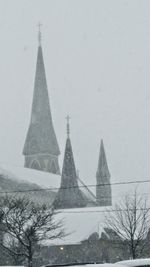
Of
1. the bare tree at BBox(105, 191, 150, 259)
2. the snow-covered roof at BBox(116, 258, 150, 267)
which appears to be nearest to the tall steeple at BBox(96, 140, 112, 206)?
the bare tree at BBox(105, 191, 150, 259)

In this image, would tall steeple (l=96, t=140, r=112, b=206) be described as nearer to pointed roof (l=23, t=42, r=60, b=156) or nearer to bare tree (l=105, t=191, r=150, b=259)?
pointed roof (l=23, t=42, r=60, b=156)

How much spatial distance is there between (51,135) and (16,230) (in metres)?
82.9

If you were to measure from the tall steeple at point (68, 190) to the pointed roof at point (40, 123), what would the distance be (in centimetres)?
2287

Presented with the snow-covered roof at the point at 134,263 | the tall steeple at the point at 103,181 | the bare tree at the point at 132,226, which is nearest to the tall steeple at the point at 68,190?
the tall steeple at the point at 103,181

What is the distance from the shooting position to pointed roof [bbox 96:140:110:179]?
107969 mm

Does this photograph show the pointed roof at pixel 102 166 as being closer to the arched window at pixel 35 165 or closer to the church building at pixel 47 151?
the church building at pixel 47 151

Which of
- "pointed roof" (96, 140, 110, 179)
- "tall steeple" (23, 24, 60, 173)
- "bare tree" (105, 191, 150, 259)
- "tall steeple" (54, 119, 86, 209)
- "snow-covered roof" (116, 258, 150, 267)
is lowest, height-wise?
"snow-covered roof" (116, 258, 150, 267)

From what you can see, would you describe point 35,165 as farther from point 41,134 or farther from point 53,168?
point 41,134

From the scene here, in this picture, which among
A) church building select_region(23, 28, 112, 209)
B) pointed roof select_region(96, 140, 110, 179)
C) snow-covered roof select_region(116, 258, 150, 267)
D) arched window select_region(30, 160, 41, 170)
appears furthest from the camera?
arched window select_region(30, 160, 41, 170)

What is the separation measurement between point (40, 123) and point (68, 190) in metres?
34.7

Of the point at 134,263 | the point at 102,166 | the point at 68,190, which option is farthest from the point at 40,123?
the point at 134,263

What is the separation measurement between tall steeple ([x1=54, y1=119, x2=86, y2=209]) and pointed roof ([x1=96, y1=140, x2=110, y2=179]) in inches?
585

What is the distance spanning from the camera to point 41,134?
119812mm

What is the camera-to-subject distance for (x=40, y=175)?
104 m
